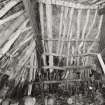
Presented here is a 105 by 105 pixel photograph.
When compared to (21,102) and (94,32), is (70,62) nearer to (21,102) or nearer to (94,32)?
(94,32)

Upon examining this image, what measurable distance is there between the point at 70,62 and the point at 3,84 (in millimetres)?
1463

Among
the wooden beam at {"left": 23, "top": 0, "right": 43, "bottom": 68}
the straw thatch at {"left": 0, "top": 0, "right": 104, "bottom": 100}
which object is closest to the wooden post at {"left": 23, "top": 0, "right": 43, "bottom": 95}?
the wooden beam at {"left": 23, "top": 0, "right": 43, "bottom": 68}

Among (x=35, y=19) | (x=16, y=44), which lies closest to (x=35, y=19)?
(x=35, y=19)

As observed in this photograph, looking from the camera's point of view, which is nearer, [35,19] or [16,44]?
[35,19]

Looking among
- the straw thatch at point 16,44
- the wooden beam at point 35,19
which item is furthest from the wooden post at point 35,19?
the straw thatch at point 16,44

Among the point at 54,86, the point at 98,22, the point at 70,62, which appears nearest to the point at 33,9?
the point at 98,22

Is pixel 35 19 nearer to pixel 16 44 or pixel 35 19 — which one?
pixel 35 19

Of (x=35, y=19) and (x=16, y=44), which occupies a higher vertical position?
(x=35, y=19)

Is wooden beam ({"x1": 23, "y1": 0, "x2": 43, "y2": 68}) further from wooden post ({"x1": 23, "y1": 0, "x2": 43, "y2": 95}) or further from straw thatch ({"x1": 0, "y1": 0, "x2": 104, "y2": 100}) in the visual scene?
straw thatch ({"x1": 0, "y1": 0, "x2": 104, "y2": 100})

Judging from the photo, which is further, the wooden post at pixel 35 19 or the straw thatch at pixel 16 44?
the straw thatch at pixel 16 44

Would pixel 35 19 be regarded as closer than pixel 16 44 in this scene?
Yes

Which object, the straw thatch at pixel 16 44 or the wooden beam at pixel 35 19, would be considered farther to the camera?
the straw thatch at pixel 16 44

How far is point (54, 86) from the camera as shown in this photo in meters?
4.12

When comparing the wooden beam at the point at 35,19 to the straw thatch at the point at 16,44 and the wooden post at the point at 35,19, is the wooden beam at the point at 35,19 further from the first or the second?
the straw thatch at the point at 16,44
